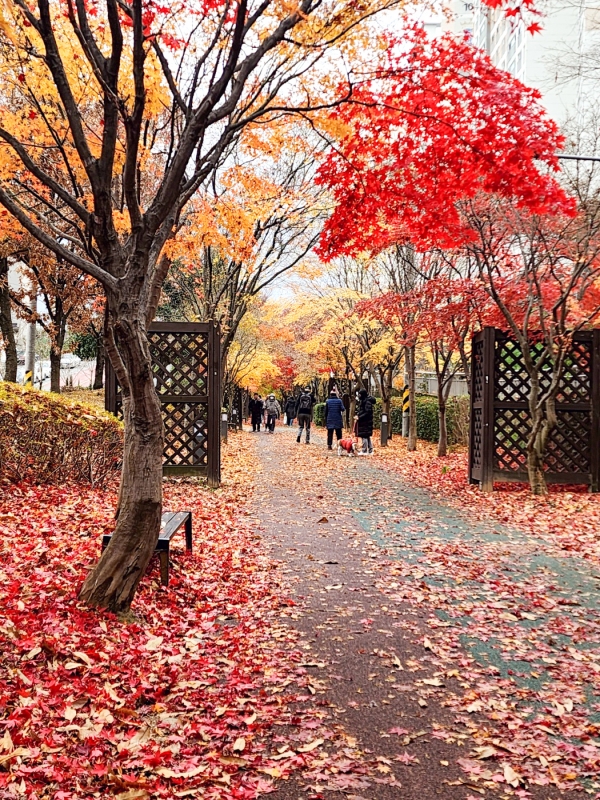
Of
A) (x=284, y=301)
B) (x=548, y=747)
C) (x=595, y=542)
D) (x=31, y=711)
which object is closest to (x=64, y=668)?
(x=31, y=711)

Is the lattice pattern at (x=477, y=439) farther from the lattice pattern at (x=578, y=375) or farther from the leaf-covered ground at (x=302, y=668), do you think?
the leaf-covered ground at (x=302, y=668)

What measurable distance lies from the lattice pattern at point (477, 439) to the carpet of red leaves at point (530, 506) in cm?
46

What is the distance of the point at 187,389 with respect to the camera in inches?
425

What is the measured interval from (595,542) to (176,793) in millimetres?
6012

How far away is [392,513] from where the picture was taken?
29.6 feet

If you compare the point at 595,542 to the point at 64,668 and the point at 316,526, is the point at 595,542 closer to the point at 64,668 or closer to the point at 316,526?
the point at 316,526

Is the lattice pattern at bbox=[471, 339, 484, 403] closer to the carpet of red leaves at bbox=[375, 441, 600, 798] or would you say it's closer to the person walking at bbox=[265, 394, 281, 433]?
the carpet of red leaves at bbox=[375, 441, 600, 798]

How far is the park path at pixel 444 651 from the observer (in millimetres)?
2756

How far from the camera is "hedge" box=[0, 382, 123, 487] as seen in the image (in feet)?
24.8

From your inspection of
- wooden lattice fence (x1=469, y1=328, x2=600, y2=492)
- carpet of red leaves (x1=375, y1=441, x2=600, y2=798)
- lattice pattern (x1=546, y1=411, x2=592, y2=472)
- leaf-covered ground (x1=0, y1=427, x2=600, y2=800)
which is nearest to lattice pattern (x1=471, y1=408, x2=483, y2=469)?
wooden lattice fence (x1=469, y1=328, x2=600, y2=492)

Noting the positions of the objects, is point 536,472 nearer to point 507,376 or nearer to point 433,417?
point 507,376

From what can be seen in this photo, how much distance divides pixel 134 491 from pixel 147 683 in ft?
4.61

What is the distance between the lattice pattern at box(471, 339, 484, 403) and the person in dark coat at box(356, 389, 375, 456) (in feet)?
20.1

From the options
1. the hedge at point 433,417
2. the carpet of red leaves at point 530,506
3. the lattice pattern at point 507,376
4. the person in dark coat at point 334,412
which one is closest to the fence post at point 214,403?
the carpet of red leaves at point 530,506
